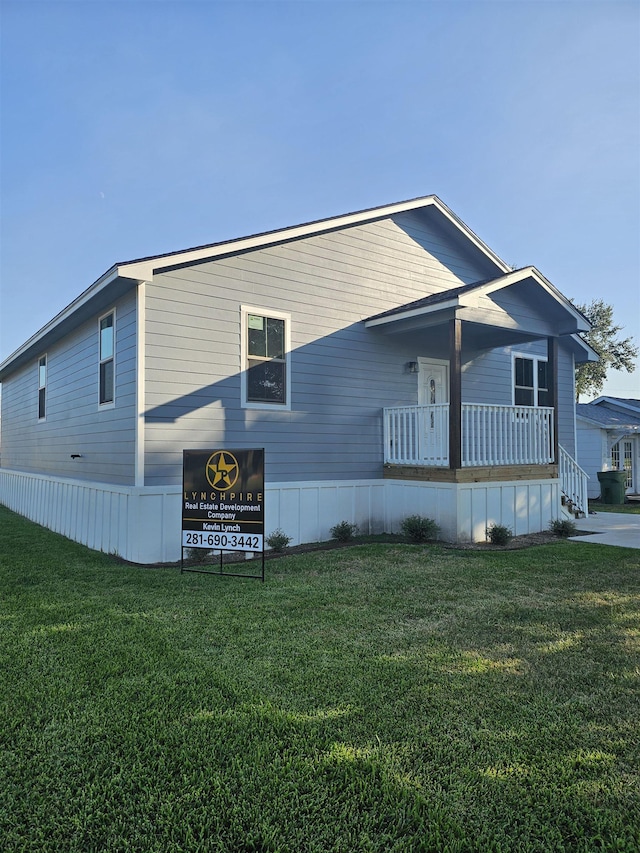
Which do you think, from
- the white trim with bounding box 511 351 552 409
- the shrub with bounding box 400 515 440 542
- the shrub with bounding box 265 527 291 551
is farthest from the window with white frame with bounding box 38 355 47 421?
the white trim with bounding box 511 351 552 409

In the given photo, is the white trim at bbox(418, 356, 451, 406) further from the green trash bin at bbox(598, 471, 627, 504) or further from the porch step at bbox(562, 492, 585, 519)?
the green trash bin at bbox(598, 471, 627, 504)

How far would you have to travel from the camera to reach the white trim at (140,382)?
7.70 meters

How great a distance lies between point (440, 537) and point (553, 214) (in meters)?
16.6

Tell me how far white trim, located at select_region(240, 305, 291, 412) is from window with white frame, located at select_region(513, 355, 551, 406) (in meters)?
5.87

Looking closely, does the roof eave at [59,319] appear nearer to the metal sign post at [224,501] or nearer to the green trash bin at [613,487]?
the metal sign post at [224,501]

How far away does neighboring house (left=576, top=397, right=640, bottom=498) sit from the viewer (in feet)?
61.9

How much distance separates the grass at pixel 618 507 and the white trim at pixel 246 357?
30.1 ft

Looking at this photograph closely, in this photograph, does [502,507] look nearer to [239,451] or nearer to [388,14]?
[239,451]

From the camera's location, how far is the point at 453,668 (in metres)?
3.76

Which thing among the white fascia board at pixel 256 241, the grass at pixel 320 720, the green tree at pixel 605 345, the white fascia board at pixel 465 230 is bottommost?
the grass at pixel 320 720

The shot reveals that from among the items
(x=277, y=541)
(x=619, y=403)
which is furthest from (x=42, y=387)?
(x=619, y=403)

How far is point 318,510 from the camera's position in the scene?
9406 millimetres

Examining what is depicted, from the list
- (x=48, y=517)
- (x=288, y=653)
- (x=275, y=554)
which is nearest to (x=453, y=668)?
(x=288, y=653)

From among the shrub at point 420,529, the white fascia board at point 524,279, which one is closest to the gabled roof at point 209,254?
the white fascia board at point 524,279
